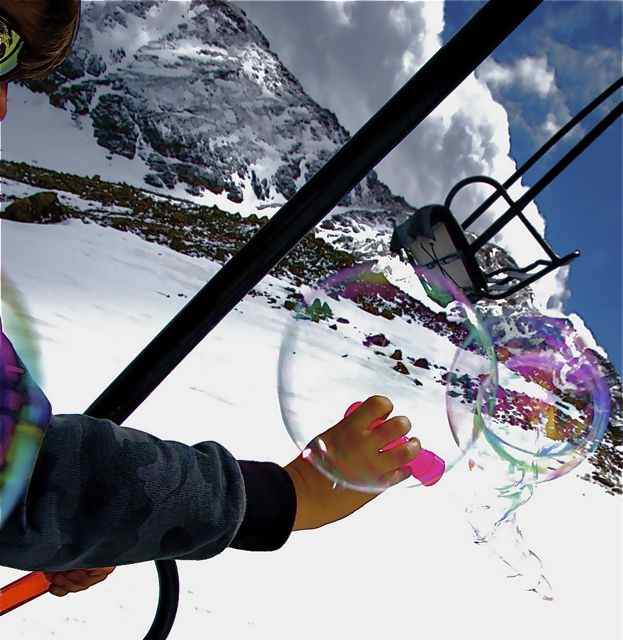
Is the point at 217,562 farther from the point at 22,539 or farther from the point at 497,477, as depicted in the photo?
the point at 22,539

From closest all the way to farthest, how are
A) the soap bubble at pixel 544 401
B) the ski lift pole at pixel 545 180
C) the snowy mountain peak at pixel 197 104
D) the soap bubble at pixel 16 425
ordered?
the soap bubble at pixel 16 425 < the ski lift pole at pixel 545 180 < the soap bubble at pixel 544 401 < the snowy mountain peak at pixel 197 104

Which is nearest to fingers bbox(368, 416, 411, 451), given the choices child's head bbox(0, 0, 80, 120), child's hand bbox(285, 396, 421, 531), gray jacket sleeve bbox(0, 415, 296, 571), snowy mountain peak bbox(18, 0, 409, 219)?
child's hand bbox(285, 396, 421, 531)

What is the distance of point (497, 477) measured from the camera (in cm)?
89

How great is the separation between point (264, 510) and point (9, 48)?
1.20 ft

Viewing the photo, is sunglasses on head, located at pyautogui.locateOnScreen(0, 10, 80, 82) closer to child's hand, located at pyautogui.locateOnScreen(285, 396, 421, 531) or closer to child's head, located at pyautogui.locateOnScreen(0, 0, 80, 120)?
child's head, located at pyautogui.locateOnScreen(0, 0, 80, 120)

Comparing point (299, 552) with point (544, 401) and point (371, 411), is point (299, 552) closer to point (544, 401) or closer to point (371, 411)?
point (544, 401)

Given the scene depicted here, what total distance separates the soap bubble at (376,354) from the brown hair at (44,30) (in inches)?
15.1

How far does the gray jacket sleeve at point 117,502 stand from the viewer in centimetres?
36

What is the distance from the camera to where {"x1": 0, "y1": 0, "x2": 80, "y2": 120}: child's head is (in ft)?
1.17

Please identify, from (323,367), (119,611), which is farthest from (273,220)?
(119,611)

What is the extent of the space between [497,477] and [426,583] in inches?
47.5

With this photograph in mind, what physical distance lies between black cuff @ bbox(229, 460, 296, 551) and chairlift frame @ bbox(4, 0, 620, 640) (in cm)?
11

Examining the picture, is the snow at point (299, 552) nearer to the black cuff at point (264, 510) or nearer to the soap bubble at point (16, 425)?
the black cuff at point (264, 510)

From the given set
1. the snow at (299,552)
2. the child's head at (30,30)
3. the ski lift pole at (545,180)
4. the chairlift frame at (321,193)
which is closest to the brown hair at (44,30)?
the child's head at (30,30)
